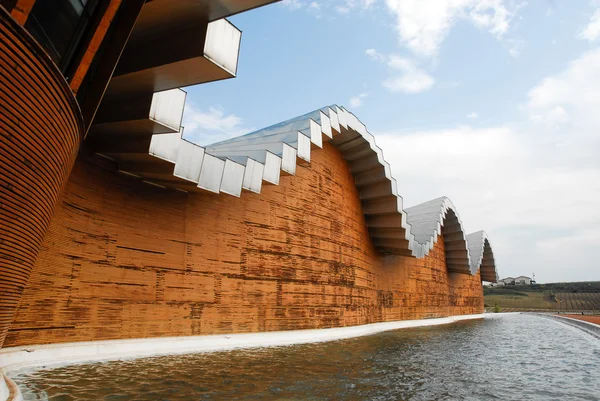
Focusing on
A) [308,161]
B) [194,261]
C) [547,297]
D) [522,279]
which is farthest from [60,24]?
[522,279]

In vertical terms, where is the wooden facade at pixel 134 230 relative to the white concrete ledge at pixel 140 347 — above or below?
above

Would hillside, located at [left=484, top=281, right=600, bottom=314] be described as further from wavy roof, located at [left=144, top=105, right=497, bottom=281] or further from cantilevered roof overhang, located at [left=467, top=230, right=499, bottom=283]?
wavy roof, located at [left=144, top=105, right=497, bottom=281]

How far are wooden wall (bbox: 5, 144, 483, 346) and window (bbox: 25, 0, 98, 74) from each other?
13.4ft

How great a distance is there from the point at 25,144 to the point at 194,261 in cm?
720

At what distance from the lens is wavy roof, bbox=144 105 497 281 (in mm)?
9711

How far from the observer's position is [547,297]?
7400cm

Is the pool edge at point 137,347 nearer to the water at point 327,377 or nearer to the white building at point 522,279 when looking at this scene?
the water at point 327,377

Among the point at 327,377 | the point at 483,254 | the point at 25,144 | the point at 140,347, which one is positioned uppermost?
the point at 483,254

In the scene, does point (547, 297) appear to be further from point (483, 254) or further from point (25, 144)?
point (25, 144)

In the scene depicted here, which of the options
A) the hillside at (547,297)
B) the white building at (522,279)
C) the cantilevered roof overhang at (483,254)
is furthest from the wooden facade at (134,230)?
the white building at (522,279)

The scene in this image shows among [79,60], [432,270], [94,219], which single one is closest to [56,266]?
[94,219]

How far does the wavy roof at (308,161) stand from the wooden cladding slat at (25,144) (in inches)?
148

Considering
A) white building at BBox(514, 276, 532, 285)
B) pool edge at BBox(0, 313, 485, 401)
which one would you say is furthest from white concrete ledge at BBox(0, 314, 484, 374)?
white building at BBox(514, 276, 532, 285)

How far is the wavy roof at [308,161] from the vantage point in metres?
9.71
